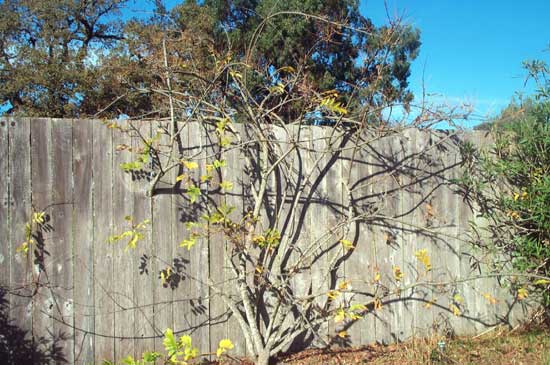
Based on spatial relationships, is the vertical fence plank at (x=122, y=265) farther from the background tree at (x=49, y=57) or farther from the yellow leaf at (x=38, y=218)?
the background tree at (x=49, y=57)

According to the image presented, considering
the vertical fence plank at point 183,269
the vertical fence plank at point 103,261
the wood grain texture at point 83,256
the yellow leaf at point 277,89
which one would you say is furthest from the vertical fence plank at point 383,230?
the wood grain texture at point 83,256

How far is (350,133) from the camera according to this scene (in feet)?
14.2

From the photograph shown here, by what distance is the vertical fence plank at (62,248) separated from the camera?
3545mm

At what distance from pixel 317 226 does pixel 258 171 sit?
0.67 metres

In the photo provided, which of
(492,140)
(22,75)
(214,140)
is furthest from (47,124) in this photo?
(22,75)

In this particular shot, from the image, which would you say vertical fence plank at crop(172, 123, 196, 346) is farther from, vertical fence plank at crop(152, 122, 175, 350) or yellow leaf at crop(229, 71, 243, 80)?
yellow leaf at crop(229, 71, 243, 80)

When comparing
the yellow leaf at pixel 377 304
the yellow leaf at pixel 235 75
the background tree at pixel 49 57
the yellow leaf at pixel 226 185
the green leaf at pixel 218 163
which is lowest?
the yellow leaf at pixel 377 304

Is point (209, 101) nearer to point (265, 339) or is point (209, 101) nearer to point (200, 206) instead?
point (200, 206)

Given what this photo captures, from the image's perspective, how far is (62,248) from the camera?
357 centimetres

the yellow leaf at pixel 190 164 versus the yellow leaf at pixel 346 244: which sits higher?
the yellow leaf at pixel 190 164

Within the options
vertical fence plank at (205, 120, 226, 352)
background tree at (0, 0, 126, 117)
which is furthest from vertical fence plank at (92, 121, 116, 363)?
background tree at (0, 0, 126, 117)

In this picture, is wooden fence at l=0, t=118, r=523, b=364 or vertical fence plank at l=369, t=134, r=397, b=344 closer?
wooden fence at l=0, t=118, r=523, b=364

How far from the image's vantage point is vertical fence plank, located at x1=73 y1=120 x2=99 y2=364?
3.59m

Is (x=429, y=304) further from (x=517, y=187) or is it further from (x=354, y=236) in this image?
(x=517, y=187)
